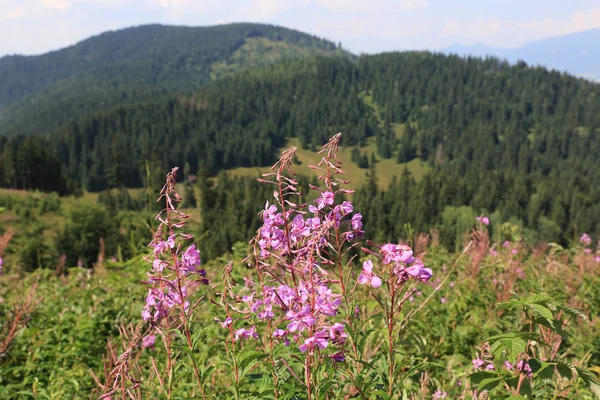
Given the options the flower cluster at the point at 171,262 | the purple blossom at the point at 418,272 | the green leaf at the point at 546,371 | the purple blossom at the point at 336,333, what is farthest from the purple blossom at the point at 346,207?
the green leaf at the point at 546,371

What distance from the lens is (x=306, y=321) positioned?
2.02 meters

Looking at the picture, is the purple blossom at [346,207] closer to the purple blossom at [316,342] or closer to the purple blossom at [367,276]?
the purple blossom at [367,276]

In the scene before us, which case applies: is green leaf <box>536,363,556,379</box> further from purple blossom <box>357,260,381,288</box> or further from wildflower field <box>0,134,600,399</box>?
purple blossom <box>357,260,381,288</box>

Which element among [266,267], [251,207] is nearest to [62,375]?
[266,267]

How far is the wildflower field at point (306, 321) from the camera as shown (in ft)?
7.22

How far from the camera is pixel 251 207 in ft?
389

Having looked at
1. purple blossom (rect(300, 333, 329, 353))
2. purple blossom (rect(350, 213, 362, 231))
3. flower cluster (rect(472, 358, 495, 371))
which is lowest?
flower cluster (rect(472, 358, 495, 371))

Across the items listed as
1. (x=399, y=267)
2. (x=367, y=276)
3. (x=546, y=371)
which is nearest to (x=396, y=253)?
(x=399, y=267)

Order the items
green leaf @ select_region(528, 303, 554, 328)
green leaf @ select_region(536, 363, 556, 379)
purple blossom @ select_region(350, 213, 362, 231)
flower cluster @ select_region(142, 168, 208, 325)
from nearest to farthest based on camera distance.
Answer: green leaf @ select_region(528, 303, 554, 328), green leaf @ select_region(536, 363, 556, 379), purple blossom @ select_region(350, 213, 362, 231), flower cluster @ select_region(142, 168, 208, 325)

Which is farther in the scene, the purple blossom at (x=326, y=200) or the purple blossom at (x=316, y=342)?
the purple blossom at (x=326, y=200)

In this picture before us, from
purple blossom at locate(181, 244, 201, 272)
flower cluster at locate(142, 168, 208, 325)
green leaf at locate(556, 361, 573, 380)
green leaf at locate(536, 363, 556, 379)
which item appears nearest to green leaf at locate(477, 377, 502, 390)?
green leaf at locate(536, 363, 556, 379)

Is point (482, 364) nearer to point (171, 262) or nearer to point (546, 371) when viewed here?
point (546, 371)

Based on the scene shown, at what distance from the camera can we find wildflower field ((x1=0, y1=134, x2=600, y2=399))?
2.20 m

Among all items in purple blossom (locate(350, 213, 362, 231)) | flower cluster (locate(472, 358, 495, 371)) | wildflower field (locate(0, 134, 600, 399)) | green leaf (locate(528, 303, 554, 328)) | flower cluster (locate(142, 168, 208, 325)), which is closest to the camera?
green leaf (locate(528, 303, 554, 328))
